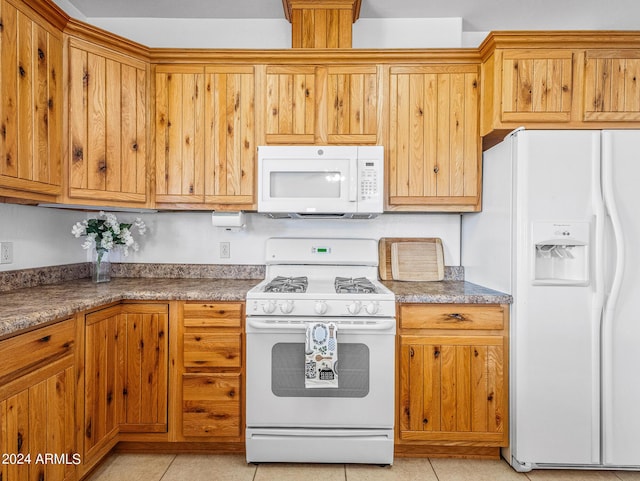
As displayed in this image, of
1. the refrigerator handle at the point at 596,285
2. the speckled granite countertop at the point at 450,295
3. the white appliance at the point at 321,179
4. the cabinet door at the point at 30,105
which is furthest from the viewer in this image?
the white appliance at the point at 321,179

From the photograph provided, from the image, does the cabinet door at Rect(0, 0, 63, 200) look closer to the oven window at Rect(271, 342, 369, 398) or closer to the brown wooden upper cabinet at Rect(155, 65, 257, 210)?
the brown wooden upper cabinet at Rect(155, 65, 257, 210)

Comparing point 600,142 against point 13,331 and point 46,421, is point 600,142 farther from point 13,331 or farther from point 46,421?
point 46,421

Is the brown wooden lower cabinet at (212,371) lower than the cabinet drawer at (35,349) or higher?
lower

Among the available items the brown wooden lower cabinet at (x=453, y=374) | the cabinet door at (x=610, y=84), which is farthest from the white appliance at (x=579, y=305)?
the cabinet door at (x=610, y=84)

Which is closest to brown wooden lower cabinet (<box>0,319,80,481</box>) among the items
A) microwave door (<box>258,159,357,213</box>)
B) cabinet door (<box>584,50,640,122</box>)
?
microwave door (<box>258,159,357,213</box>)

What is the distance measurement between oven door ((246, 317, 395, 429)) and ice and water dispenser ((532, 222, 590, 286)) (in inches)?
33.7

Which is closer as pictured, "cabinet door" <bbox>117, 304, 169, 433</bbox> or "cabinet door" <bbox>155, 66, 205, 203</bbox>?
"cabinet door" <bbox>117, 304, 169, 433</bbox>

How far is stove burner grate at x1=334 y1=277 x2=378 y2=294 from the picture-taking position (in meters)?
2.03

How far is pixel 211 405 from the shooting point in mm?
2012

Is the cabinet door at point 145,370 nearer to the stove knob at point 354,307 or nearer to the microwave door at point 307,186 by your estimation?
the microwave door at point 307,186

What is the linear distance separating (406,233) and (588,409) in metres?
1.37

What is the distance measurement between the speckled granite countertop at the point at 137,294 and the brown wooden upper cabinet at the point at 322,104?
94 cm

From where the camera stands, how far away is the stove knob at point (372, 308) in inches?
76.6

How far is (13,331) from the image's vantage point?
1312mm
